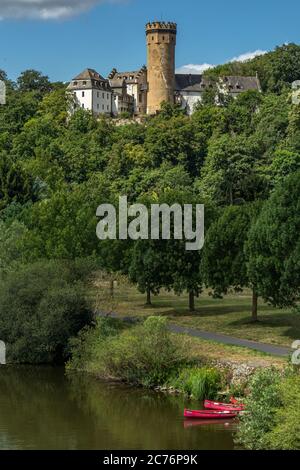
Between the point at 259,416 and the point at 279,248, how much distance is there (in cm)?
1309

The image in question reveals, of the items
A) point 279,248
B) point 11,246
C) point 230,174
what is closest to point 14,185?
point 230,174

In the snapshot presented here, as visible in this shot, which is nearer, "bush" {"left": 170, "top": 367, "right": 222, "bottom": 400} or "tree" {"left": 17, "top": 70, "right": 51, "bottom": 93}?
"bush" {"left": 170, "top": 367, "right": 222, "bottom": 400}

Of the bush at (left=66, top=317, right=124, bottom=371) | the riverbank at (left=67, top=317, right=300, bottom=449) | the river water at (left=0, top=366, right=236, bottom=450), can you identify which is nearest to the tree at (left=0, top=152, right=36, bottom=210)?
the bush at (left=66, top=317, right=124, bottom=371)

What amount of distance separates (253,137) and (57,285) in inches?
2314

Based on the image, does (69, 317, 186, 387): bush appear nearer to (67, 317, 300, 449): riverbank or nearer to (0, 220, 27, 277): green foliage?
(67, 317, 300, 449): riverbank

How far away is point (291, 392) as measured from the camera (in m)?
29.0

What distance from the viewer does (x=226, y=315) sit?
168ft

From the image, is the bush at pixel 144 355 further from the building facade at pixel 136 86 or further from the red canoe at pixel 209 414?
the building facade at pixel 136 86

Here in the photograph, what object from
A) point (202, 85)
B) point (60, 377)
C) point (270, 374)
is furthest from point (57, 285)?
point (202, 85)

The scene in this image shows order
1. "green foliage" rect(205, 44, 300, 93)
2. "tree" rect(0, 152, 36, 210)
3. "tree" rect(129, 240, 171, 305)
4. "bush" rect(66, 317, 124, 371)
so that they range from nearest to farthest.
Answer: "bush" rect(66, 317, 124, 371), "tree" rect(129, 240, 171, 305), "tree" rect(0, 152, 36, 210), "green foliage" rect(205, 44, 300, 93)

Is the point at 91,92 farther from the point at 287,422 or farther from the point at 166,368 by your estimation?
the point at 287,422

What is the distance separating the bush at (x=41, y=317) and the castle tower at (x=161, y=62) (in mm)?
88858

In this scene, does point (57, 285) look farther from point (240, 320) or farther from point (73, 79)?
point (73, 79)

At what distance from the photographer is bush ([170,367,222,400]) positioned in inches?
1415
